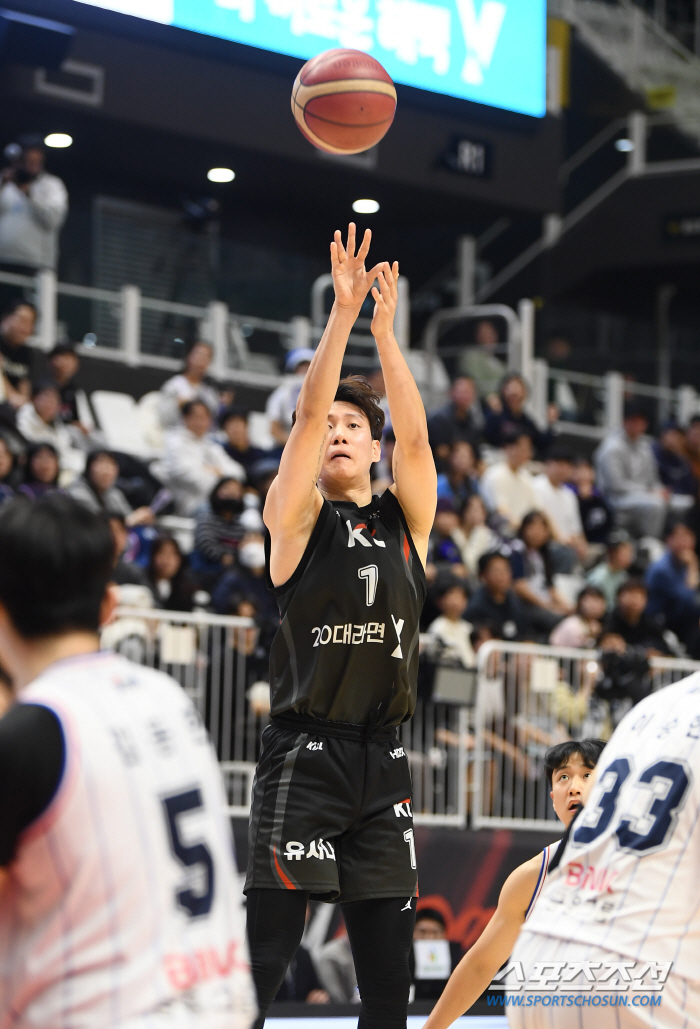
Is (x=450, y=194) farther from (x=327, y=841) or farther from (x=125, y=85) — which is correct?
(x=327, y=841)

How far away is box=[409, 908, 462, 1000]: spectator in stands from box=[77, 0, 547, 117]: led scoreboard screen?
26.5 feet

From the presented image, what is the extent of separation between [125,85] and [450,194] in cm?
394

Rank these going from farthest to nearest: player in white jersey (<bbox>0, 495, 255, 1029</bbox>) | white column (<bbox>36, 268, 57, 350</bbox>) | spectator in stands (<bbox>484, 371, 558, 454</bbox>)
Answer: spectator in stands (<bbox>484, 371, 558, 454</bbox>) → white column (<bbox>36, 268, 57, 350</bbox>) → player in white jersey (<bbox>0, 495, 255, 1029</bbox>)

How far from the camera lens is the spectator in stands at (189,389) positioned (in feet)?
36.5

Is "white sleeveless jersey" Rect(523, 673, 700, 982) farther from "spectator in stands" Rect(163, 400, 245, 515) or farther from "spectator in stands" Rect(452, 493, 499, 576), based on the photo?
"spectator in stands" Rect(452, 493, 499, 576)

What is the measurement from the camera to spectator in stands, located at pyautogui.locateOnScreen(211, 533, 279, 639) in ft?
28.6

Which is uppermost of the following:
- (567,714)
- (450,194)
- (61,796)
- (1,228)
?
(450,194)

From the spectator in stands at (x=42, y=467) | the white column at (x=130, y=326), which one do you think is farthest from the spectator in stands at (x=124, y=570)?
→ the white column at (x=130, y=326)

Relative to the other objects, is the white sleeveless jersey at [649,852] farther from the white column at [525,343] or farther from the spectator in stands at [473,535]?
the white column at [525,343]

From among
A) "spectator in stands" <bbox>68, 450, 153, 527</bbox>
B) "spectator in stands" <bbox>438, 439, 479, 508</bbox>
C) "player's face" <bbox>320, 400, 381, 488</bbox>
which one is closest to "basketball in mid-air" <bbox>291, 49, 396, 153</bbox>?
"player's face" <bbox>320, 400, 381, 488</bbox>

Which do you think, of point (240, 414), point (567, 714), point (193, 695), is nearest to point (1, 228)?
point (240, 414)

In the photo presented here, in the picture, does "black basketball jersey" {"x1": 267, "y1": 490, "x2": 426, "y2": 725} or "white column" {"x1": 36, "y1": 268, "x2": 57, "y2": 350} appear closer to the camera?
"black basketball jersey" {"x1": 267, "y1": 490, "x2": 426, "y2": 725}

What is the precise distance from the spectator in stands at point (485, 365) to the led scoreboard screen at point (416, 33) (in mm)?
2408

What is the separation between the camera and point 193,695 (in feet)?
26.8
